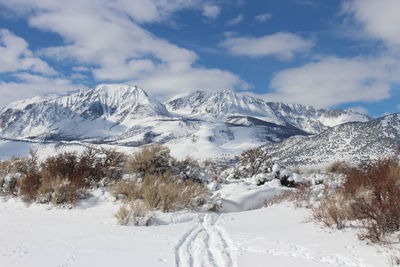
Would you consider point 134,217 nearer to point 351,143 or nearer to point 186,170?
point 186,170

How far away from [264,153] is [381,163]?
1492 cm

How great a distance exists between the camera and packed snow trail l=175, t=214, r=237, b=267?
6801 millimetres

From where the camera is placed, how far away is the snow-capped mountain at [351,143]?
138m

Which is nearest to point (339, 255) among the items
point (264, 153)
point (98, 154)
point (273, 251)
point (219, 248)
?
point (273, 251)

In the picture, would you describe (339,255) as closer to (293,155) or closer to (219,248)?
(219,248)

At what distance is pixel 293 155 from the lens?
600ft

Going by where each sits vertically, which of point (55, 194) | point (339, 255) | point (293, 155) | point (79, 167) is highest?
point (293, 155)

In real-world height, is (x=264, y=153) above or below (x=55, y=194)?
above

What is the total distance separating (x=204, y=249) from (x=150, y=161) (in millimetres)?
9944

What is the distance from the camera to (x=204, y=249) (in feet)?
25.8

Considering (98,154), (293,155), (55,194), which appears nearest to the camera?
(55,194)

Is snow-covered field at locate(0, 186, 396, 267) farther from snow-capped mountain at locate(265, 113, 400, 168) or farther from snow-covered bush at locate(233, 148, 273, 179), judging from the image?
snow-capped mountain at locate(265, 113, 400, 168)

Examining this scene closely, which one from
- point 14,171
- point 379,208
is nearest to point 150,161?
point 14,171

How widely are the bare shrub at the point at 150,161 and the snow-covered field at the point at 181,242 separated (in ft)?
15.1
